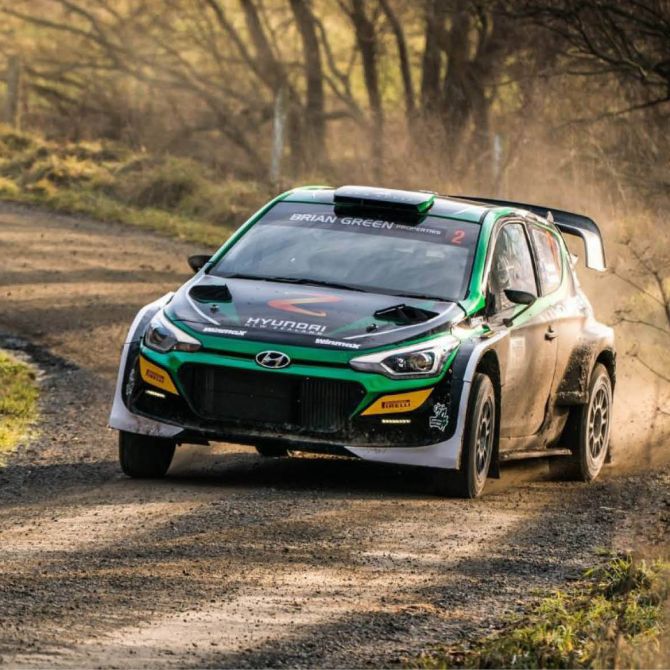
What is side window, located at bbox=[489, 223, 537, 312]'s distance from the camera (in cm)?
998

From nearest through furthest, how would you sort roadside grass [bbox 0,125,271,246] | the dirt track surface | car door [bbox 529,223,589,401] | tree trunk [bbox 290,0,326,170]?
the dirt track surface
car door [bbox 529,223,589,401]
roadside grass [bbox 0,125,271,246]
tree trunk [bbox 290,0,326,170]

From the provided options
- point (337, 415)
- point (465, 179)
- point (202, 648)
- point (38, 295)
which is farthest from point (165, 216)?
point (202, 648)

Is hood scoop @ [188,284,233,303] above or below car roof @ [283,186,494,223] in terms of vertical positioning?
below

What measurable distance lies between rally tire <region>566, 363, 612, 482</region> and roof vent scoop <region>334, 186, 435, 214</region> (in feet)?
5.74

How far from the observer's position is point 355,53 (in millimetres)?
31688

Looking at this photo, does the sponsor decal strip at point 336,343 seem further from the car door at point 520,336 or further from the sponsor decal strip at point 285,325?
the car door at point 520,336

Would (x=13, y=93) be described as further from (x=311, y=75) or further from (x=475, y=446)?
(x=475, y=446)

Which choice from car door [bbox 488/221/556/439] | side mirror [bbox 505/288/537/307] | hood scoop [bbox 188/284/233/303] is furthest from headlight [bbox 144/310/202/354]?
Answer: side mirror [bbox 505/288/537/307]

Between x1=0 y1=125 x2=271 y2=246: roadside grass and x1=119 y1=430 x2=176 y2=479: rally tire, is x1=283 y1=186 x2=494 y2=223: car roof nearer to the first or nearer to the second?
x1=119 y1=430 x2=176 y2=479: rally tire

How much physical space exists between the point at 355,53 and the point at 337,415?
2353cm

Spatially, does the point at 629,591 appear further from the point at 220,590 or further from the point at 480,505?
the point at 480,505

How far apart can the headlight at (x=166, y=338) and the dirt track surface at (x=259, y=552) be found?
754mm

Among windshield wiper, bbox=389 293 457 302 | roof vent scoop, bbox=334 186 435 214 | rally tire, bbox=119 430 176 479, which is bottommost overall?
rally tire, bbox=119 430 176 479

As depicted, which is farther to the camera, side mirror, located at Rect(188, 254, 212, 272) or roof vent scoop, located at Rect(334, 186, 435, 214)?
roof vent scoop, located at Rect(334, 186, 435, 214)
